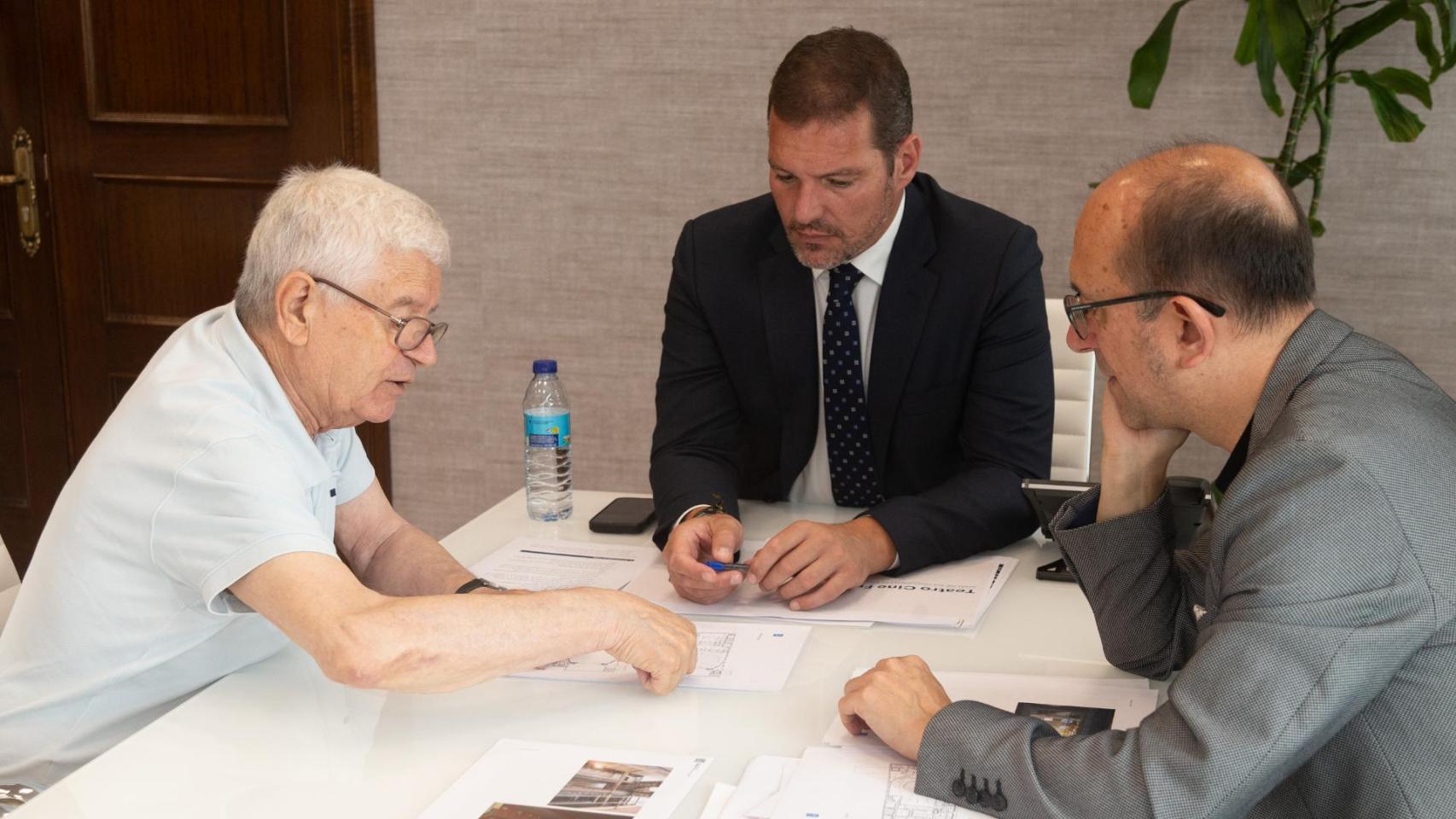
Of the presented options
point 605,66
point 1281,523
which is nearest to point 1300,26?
point 605,66

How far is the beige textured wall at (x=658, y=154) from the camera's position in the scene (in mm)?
3217

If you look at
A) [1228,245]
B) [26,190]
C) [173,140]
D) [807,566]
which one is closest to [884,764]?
[807,566]

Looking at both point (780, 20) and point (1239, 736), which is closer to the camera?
point (1239, 736)

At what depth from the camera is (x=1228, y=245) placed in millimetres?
1213

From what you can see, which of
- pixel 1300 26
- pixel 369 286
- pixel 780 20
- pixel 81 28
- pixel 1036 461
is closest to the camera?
pixel 369 286

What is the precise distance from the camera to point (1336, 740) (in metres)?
1.14

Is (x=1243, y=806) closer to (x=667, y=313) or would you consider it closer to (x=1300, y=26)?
(x=667, y=313)

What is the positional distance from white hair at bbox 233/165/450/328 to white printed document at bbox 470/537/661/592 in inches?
19.5

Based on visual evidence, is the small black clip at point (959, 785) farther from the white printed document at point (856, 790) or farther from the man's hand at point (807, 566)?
the man's hand at point (807, 566)

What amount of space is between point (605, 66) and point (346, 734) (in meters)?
2.57

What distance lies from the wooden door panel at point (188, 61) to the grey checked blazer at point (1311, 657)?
319cm

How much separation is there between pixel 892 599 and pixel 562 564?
Answer: 47cm

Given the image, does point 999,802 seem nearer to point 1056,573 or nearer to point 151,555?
point 1056,573

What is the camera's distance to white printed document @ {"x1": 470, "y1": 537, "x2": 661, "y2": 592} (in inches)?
71.3
